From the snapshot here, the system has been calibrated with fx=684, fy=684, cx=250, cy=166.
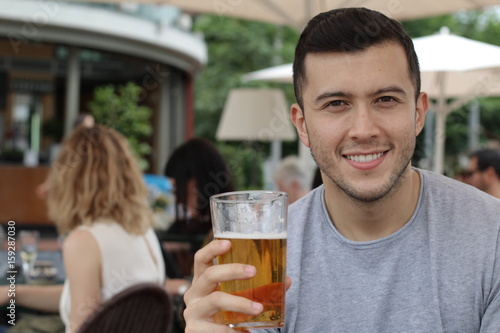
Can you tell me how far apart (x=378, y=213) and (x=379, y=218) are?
0.01 metres

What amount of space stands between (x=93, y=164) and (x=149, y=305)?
96cm

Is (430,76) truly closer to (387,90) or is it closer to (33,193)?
(387,90)

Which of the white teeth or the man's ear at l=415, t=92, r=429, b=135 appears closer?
the white teeth

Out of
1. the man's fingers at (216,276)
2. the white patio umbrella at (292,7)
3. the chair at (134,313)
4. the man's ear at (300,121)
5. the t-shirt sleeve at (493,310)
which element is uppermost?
the white patio umbrella at (292,7)

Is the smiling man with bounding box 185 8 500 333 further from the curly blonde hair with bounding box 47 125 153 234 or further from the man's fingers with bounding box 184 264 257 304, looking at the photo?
the curly blonde hair with bounding box 47 125 153 234

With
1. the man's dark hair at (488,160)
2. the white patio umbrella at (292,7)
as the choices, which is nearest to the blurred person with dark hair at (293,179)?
the white patio umbrella at (292,7)

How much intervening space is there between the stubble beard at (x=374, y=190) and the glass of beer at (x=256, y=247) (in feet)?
0.86

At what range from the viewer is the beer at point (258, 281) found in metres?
1.20

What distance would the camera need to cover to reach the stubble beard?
1.44 metres

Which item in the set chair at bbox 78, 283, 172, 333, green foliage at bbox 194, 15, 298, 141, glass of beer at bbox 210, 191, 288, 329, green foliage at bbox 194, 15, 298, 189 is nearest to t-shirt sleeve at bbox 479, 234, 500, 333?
glass of beer at bbox 210, 191, 288, 329

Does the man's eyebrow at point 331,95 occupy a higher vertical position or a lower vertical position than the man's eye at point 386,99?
higher

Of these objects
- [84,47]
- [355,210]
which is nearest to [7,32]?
[84,47]

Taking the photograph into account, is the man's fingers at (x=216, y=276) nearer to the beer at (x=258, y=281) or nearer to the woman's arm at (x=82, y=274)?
the beer at (x=258, y=281)

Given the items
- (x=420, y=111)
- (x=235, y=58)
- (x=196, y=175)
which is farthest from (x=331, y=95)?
(x=235, y=58)
